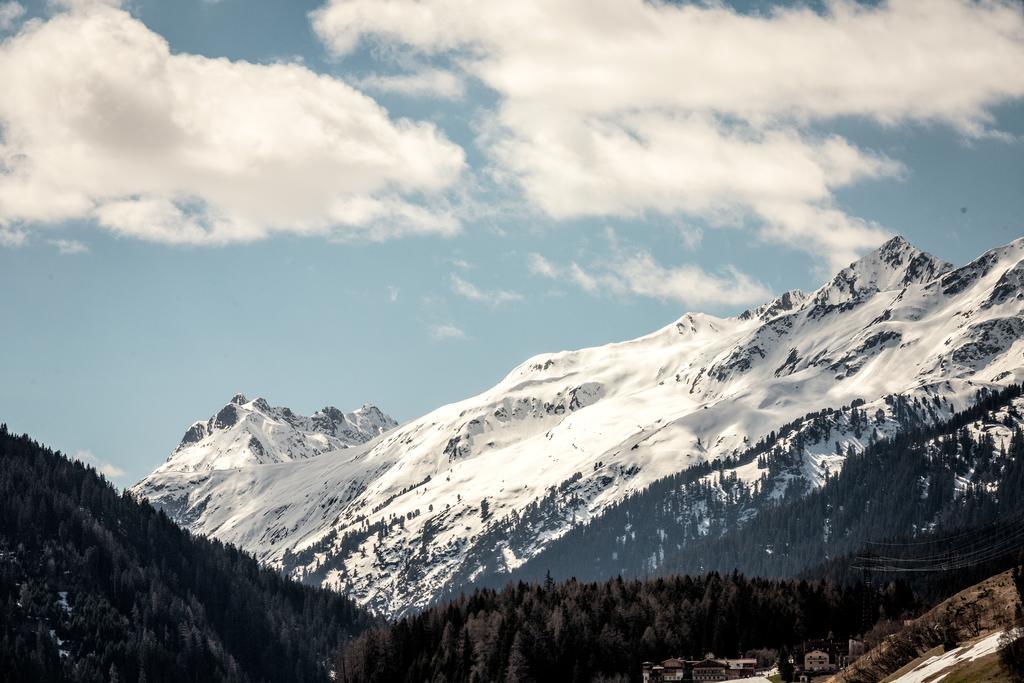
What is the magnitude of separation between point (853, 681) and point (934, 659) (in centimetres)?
2124

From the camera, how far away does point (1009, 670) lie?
14212cm

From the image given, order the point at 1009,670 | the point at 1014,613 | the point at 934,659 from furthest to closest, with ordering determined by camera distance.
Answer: the point at 1014,613 < the point at 934,659 < the point at 1009,670

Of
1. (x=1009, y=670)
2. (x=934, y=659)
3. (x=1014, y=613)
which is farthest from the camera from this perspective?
(x=1014, y=613)

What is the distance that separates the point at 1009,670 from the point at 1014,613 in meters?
49.8

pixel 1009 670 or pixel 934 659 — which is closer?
pixel 1009 670

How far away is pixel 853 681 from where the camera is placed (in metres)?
191

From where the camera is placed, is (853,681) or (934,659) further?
(853,681)

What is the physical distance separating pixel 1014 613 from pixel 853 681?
2181 centimetres

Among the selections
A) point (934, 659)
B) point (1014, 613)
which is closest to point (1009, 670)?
point (934, 659)

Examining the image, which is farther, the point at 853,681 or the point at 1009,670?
the point at 853,681

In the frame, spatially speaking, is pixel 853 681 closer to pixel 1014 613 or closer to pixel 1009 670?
pixel 1014 613

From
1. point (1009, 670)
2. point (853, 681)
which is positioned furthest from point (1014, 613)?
point (1009, 670)

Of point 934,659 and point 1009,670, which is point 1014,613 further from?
point 1009,670

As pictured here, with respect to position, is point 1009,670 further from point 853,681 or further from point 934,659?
point 853,681
